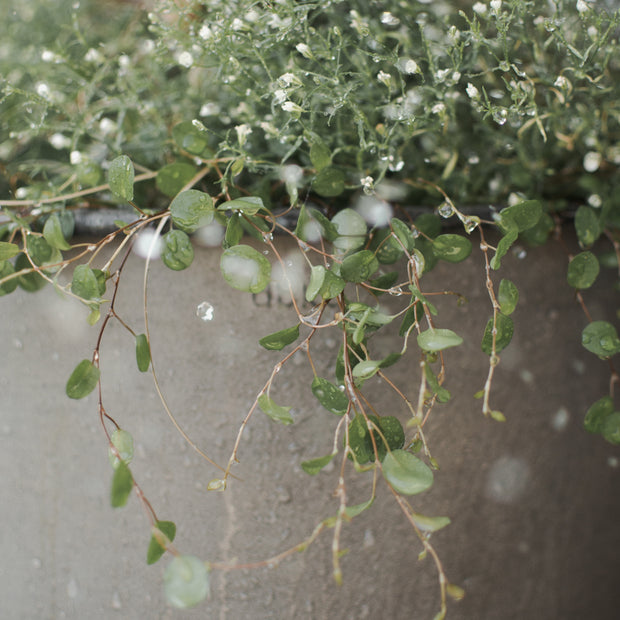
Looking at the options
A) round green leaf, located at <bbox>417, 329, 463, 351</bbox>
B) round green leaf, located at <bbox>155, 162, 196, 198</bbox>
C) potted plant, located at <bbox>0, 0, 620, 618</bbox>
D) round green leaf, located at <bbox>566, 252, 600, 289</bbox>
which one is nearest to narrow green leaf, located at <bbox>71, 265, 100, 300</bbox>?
potted plant, located at <bbox>0, 0, 620, 618</bbox>

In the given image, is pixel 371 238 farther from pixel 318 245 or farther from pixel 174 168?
pixel 174 168

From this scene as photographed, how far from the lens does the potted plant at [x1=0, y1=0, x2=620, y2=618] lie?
0.35 metres

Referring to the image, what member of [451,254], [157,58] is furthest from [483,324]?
[157,58]

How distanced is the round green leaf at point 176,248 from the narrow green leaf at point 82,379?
0.09 meters

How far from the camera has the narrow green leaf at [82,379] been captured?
1.22ft

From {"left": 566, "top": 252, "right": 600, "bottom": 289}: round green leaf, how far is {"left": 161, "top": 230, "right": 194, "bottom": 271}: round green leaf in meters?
0.30

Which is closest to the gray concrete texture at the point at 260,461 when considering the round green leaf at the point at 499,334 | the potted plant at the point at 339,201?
the potted plant at the point at 339,201

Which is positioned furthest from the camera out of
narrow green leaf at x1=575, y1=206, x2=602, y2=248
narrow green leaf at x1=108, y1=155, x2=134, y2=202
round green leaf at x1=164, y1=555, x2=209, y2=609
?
narrow green leaf at x1=575, y1=206, x2=602, y2=248

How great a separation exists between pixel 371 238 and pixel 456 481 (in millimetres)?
252

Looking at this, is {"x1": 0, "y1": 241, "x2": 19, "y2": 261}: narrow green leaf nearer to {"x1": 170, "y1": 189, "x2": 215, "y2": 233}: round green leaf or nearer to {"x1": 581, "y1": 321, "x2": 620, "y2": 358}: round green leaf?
{"x1": 170, "y1": 189, "x2": 215, "y2": 233}: round green leaf

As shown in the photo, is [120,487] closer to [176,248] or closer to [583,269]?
[176,248]

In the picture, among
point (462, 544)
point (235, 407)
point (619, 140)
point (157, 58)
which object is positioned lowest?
point (462, 544)

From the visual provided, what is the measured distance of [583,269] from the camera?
42 cm

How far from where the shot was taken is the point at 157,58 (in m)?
0.51
